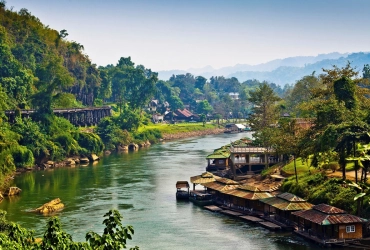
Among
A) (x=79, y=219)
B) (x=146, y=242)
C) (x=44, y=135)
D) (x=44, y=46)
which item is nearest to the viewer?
(x=146, y=242)

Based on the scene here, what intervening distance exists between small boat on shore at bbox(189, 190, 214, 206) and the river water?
1.11m

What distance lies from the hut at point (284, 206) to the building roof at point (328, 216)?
2284 mm

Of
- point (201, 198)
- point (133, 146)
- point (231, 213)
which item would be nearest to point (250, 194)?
point (231, 213)

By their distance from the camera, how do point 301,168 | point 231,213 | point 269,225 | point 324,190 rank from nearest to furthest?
1. point 269,225
2. point 324,190
3. point 231,213
4. point 301,168

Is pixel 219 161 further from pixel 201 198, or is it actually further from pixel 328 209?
pixel 328 209

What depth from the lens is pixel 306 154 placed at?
54.1 m

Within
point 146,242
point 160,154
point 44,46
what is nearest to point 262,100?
point 160,154

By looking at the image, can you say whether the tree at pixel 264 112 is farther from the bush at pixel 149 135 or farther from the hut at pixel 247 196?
the bush at pixel 149 135

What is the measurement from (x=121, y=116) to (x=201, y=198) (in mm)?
67467

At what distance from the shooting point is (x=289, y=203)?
4756 centimetres

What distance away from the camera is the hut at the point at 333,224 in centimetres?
4169

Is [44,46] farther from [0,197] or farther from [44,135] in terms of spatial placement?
[0,197]

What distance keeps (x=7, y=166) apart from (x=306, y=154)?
104 ft

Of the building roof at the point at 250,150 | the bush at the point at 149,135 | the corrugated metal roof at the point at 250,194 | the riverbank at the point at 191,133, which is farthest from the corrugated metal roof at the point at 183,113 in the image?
the corrugated metal roof at the point at 250,194
